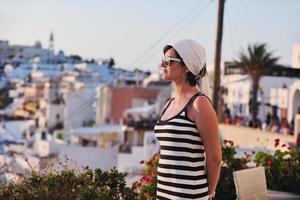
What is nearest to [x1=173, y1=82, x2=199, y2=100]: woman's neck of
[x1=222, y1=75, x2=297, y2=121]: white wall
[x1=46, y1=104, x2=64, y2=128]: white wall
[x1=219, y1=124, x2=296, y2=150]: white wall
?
[x1=219, y1=124, x2=296, y2=150]: white wall

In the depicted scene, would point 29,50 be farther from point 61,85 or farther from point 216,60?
point 216,60

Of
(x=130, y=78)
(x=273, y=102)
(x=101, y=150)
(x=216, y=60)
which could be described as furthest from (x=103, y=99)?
(x=216, y=60)

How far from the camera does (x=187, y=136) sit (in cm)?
329

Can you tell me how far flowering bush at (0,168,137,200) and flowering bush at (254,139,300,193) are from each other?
1811 mm

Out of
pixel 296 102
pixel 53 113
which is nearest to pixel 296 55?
pixel 296 102

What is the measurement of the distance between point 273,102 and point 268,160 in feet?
114

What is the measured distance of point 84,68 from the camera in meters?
94.6

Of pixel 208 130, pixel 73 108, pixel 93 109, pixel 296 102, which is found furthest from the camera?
pixel 93 109

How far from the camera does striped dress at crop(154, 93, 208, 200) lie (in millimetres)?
3297

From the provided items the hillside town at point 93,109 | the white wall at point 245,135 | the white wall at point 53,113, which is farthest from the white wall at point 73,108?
the white wall at point 245,135

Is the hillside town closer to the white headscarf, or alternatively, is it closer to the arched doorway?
the arched doorway

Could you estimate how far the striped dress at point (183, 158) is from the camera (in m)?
3.30

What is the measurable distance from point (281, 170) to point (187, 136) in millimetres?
3579

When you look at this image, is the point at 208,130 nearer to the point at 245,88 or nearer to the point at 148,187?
the point at 148,187
